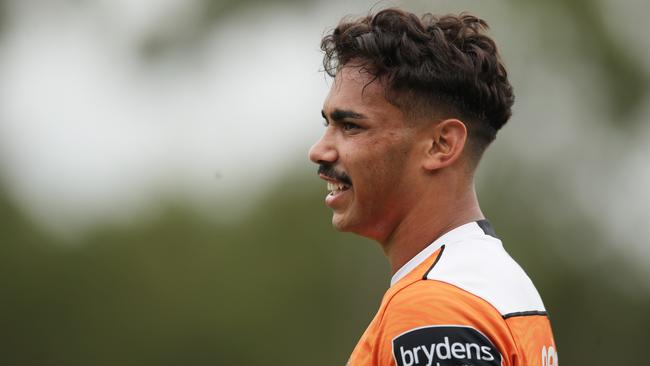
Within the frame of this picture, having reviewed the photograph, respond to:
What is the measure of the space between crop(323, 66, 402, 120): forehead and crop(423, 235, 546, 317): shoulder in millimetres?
578

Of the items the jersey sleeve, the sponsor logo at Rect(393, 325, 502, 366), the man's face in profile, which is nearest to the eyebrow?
the man's face in profile

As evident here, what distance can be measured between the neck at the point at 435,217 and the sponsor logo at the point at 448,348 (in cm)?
75

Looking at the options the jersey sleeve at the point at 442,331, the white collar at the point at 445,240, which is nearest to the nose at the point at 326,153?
the white collar at the point at 445,240

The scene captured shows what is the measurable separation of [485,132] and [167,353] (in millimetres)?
26826

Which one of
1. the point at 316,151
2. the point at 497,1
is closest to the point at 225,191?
the point at 497,1

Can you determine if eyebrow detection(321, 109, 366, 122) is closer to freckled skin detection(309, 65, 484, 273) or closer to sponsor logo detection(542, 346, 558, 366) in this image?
freckled skin detection(309, 65, 484, 273)

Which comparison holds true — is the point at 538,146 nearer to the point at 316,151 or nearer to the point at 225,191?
the point at 225,191

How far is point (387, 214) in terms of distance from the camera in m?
4.13

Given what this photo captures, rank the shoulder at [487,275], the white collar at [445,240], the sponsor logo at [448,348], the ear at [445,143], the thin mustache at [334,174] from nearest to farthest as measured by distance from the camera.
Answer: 1. the sponsor logo at [448,348]
2. the shoulder at [487,275]
3. the white collar at [445,240]
4. the ear at [445,143]
5. the thin mustache at [334,174]

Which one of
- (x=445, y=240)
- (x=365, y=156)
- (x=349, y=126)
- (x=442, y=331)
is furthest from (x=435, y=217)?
(x=442, y=331)

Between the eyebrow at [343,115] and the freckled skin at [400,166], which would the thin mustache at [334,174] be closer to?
the freckled skin at [400,166]

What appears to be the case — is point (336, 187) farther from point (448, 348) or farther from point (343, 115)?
point (448, 348)

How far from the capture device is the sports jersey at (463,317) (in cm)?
329

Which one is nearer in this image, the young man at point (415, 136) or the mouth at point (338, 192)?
the young man at point (415, 136)
